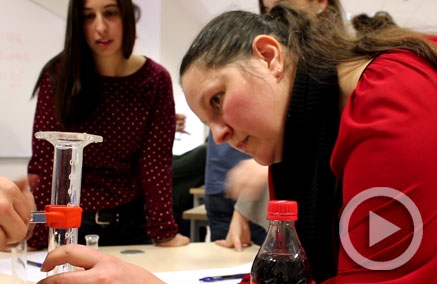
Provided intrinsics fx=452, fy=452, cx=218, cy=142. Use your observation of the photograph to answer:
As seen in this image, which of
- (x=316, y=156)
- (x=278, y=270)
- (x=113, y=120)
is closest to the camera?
(x=278, y=270)

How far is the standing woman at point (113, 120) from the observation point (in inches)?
50.7

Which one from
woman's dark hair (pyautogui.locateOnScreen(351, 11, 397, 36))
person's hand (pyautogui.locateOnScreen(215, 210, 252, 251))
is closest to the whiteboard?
person's hand (pyautogui.locateOnScreen(215, 210, 252, 251))

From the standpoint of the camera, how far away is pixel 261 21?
2.66 ft

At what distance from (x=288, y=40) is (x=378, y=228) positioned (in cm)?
39

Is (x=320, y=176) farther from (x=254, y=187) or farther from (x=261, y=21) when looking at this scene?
(x=254, y=187)

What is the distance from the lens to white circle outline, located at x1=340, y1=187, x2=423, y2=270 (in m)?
0.51

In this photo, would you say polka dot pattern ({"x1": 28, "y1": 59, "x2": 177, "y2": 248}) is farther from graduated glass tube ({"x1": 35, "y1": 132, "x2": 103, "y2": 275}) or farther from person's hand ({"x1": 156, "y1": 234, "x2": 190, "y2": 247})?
graduated glass tube ({"x1": 35, "y1": 132, "x2": 103, "y2": 275})

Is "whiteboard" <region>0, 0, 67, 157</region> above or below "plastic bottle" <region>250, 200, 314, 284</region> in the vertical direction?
above

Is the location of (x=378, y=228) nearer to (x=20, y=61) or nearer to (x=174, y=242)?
(x=174, y=242)

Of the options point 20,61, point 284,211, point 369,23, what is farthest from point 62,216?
point 20,61

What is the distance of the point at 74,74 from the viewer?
129 cm

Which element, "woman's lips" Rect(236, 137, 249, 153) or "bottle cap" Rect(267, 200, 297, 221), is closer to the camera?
"bottle cap" Rect(267, 200, 297, 221)

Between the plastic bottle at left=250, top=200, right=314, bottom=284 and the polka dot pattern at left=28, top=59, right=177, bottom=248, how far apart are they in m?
0.75

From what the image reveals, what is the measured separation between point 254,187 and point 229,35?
1.77 feet
